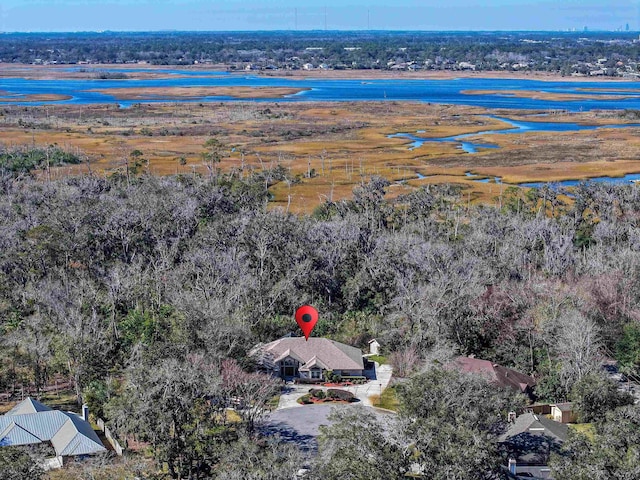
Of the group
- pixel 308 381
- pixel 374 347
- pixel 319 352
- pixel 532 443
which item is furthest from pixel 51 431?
pixel 532 443

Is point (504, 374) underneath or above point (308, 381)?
above

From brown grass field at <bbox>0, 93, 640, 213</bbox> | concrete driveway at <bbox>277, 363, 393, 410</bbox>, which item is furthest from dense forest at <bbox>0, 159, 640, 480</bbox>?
brown grass field at <bbox>0, 93, 640, 213</bbox>

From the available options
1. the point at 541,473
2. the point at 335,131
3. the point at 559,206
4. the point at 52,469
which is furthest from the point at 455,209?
the point at 335,131

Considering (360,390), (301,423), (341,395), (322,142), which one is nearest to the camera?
(301,423)

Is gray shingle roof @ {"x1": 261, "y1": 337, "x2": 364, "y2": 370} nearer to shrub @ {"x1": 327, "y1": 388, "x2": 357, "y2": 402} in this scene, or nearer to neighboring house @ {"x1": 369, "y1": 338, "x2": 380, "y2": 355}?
neighboring house @ {"x1": 369, "y1": 338, "x2": 380, "y2": 355}

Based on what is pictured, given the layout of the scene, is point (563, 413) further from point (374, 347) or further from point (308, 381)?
point (308, 381)

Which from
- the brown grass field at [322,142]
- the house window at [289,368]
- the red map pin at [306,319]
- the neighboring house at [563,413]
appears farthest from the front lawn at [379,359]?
the brown grass field at [322,142]

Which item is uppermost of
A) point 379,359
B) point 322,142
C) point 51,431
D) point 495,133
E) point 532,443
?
point 495,133

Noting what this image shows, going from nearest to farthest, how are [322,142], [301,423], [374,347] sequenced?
[301,423] → [374,347] → [322,142]
